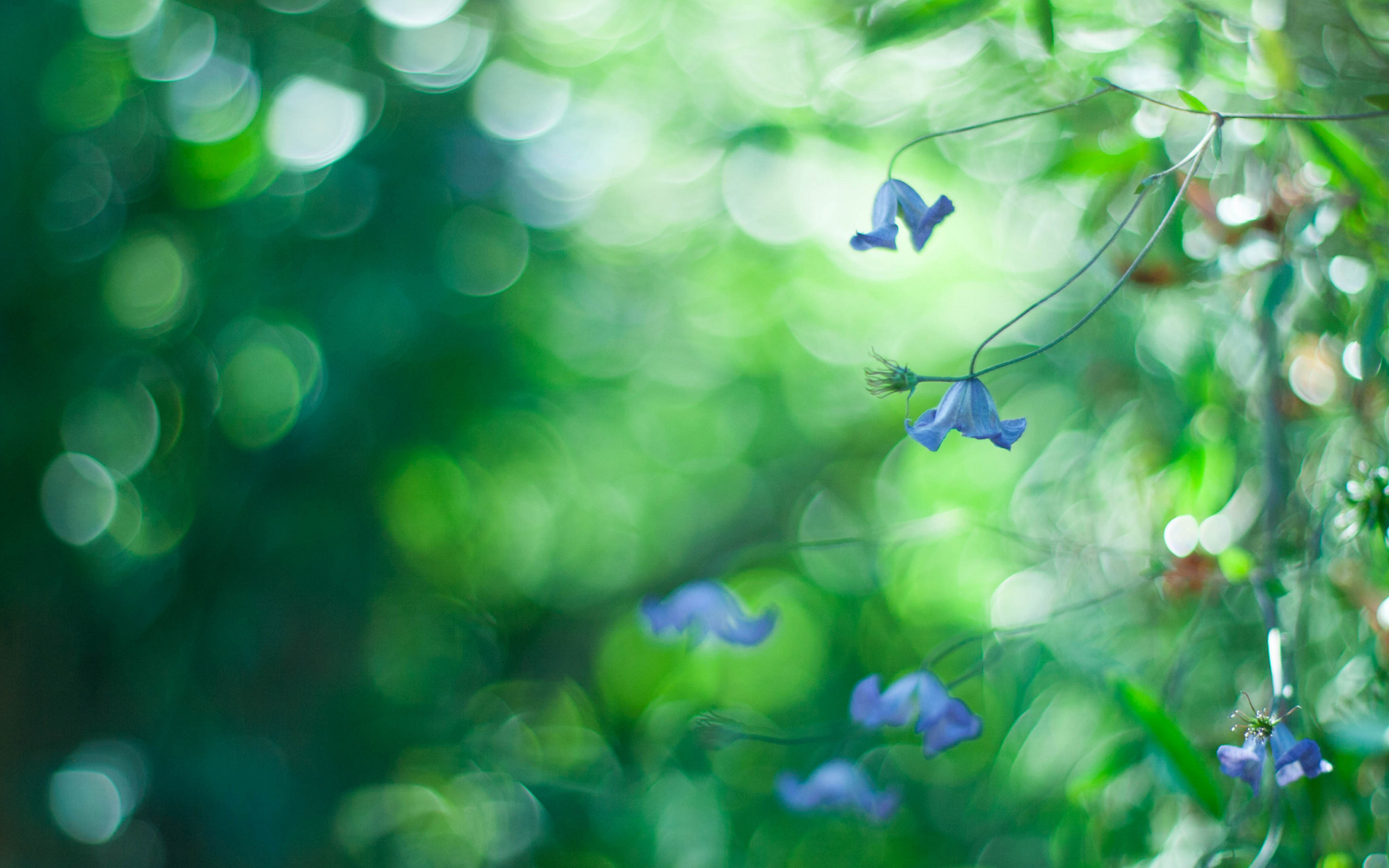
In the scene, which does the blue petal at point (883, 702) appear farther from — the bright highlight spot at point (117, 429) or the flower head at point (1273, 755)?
the bright highlight spot at point (117, 429)

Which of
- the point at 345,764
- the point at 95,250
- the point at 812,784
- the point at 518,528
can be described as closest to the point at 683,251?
the point at 518,528

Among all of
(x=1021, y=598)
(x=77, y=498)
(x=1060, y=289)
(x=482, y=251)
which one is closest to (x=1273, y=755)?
(x=1060, y=289)

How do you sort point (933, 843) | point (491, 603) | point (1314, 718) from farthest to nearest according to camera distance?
point (491, 603) → point (933, 843) → point (1314, 718)

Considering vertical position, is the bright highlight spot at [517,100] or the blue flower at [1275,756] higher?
the blue flower at [1275,756]

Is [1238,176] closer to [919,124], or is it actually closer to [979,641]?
[919,124]

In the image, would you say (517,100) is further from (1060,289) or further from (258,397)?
(1060,289)

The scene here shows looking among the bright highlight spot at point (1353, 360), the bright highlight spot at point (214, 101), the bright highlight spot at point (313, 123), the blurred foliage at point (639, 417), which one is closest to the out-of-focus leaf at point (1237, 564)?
the blurred foliage at point (639, 417)
